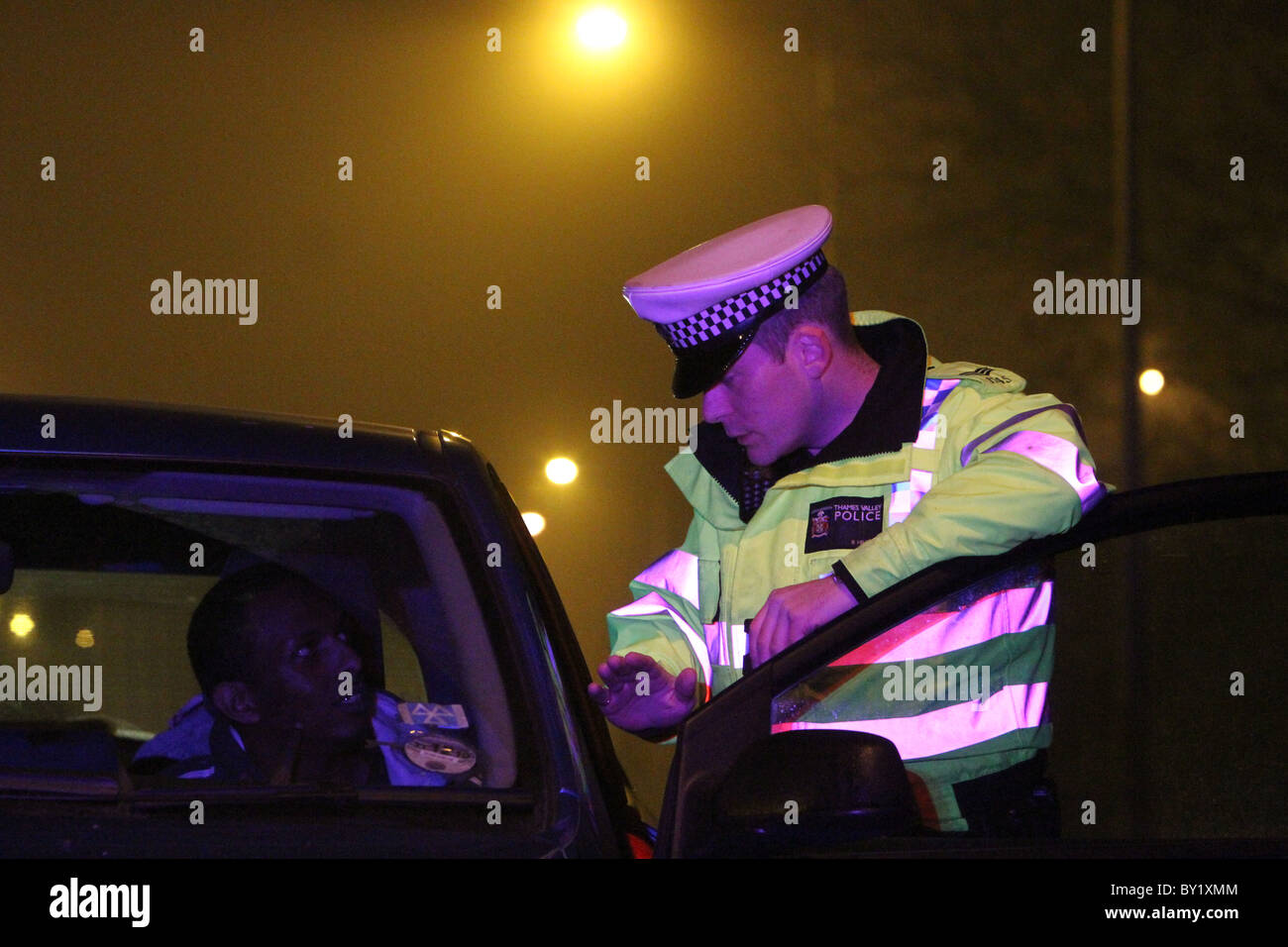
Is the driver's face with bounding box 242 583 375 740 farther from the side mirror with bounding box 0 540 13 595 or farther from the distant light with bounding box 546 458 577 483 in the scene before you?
the distant light with bounding box 546 458 577 483

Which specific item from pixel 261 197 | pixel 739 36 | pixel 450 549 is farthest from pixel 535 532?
pixel 450 549

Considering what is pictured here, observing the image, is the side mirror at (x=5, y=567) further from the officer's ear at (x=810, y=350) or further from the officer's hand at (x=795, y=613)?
the officer's ear at (x=810, y=350)

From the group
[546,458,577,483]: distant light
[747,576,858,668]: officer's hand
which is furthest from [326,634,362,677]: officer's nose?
[546,458,577,483]: distant light

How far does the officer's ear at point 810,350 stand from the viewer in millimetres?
2098

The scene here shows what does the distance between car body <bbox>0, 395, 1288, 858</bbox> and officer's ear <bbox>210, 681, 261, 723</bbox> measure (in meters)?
0.04

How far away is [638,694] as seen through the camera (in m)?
1.84

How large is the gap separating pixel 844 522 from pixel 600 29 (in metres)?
4.63

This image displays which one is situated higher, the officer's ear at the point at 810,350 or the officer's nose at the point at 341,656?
the officer's ear at the point at 810,350

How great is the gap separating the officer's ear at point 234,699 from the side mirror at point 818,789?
0.64 metres

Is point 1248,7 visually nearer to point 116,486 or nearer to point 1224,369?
point 1224,369

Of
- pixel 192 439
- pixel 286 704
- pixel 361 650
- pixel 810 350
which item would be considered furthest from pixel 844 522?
pixel 192 439

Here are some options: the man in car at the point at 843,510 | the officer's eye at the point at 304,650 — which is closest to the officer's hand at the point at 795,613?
the man in car at the point at 843,510

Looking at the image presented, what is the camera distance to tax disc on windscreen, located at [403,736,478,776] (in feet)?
4.70

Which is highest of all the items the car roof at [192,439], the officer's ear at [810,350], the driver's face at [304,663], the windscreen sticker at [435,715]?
the officer's ear at [810,350]
